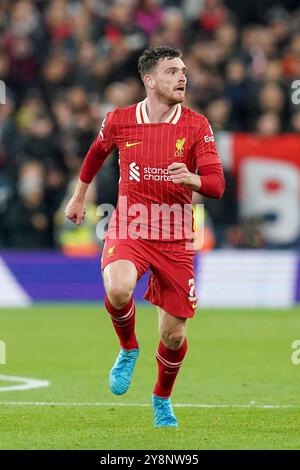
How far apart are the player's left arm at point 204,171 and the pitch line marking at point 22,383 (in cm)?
304

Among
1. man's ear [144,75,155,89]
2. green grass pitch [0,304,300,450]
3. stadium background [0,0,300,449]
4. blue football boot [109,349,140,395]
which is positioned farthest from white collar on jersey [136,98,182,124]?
stadium background [0,0,300,449]

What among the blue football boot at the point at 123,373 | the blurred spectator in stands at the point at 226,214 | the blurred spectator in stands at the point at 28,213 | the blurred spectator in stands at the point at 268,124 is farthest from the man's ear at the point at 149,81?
the blurred spectator in stands at the point at 268,124

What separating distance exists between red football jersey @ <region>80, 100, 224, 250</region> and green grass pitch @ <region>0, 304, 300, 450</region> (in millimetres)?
1355

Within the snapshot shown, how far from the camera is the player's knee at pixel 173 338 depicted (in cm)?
854

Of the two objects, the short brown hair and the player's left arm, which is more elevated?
the short brown hair

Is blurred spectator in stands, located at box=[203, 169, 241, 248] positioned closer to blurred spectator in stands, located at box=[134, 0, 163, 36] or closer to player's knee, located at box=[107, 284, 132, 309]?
blurred spectator in stands, located at box=[134, 0, 163, 36]

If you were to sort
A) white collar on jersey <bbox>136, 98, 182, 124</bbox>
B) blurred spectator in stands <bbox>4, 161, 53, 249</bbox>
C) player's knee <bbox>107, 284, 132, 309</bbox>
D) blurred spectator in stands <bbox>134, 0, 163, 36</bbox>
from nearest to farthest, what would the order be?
player's knee <bbox>107, 284, 132, 309</bbox> → white collar on jersey <bbox>136, 98, 182, 124</bbox> → blurred spectator in stands <bbox>4, 161, 53, 249</bbox> → blurred spectator in stands <bbox>134, 0, 163, 36</bbox>

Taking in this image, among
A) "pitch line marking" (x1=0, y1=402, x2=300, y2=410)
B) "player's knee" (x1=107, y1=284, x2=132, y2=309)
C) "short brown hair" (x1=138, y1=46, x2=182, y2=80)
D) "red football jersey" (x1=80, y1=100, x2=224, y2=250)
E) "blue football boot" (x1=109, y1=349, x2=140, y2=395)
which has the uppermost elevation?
"short brown hair" (x1=138, y1=46, x2=182, y2=80)

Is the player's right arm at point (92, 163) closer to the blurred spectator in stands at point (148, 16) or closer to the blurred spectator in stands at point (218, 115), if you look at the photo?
the blurred spectator in stands at point (218, 115)

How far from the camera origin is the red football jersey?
858 centimetres

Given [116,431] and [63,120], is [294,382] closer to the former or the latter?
[116,431]
